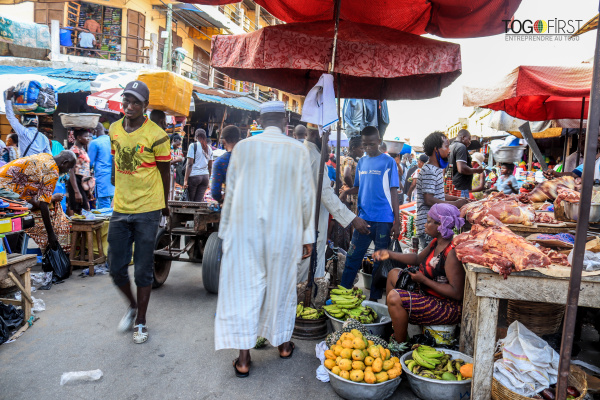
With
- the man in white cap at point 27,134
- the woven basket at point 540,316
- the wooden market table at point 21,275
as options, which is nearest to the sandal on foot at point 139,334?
the wooden market table at point 21,275

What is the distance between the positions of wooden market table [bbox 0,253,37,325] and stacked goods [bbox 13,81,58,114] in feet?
8.82

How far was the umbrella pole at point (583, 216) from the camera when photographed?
6.06ft

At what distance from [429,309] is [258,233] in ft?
5.28

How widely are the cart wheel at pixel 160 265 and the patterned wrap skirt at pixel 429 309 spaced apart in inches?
129

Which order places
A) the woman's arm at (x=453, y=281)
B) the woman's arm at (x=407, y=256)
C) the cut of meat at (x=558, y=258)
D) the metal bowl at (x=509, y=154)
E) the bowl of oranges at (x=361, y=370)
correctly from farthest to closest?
1. the metal bowl at (x=509, y=154)
2. the woman's arm at (x=407, y=256)
3. the woman's arm at (x=453, y=281)
4. the bowl of oranges at (x=361, y=370)
5. the cut of meat at (x=558, y=258)

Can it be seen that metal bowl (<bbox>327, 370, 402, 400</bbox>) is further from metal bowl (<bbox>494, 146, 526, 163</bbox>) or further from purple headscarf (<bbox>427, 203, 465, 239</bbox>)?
metal bowl (<bbox>494, 146, 526, 163</bbox>)

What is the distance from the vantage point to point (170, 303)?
4926mm

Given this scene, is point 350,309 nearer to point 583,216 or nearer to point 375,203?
point 375,203

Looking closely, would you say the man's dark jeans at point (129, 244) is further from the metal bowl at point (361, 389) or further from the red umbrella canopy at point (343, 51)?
the metal bowl at point (361, 389)

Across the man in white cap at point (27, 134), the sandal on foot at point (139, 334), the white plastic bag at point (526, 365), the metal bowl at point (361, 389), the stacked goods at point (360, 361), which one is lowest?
the sandal on foot at point (139, 334)

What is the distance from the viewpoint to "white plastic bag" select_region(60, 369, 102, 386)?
10.2ft

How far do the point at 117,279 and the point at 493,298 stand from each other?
326 cm

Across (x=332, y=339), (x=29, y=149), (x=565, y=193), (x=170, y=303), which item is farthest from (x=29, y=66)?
(x=565, y=193)

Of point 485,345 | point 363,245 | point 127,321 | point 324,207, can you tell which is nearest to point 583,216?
point 485,345
